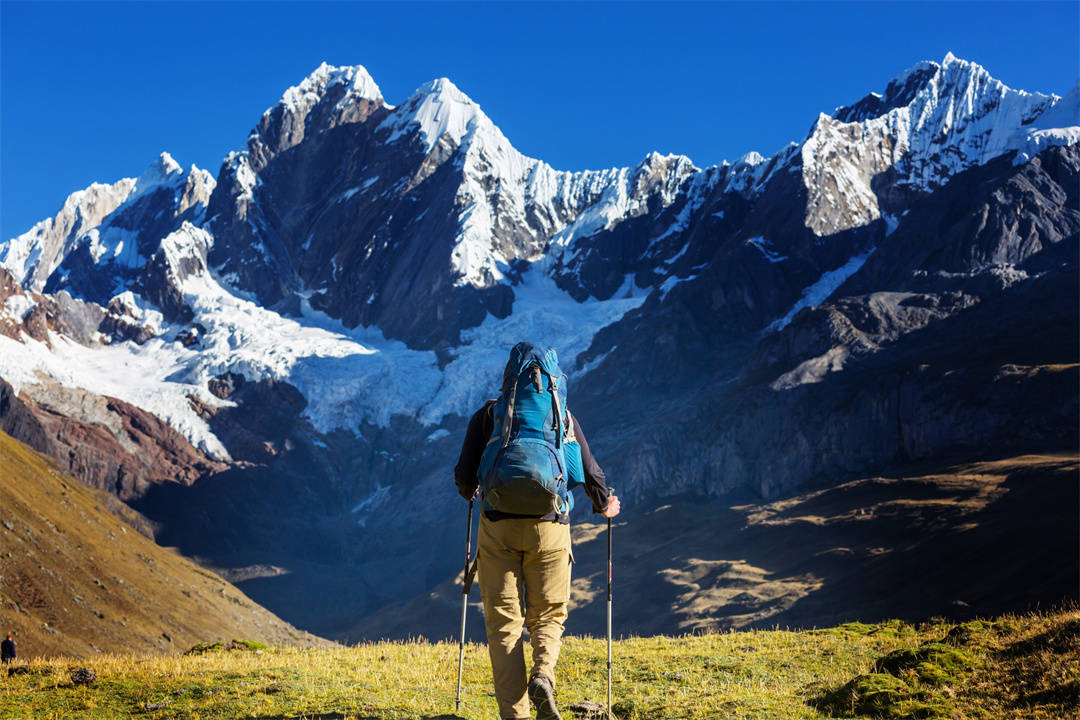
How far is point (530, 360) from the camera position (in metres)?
9.87

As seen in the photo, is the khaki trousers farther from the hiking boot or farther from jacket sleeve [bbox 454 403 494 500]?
jacket sleeve [bbox 454 403 494 500]

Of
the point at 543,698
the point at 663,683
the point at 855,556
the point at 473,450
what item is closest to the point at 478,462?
the point at 473,450

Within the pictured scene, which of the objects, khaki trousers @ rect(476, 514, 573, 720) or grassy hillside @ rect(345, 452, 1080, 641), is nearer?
khaki trousers @ rect(476, 514, 573, 720)

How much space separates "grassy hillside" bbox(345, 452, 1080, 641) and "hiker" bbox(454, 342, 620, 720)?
2655 inches

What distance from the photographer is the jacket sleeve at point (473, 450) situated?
32.6 ft

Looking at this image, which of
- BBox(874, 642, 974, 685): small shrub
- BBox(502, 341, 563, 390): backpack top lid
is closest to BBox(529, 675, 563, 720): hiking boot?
BBox(502, 341, 563, 390): backpack top lid

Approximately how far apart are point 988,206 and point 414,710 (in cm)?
17963

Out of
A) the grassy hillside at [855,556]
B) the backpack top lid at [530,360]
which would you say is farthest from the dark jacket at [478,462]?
the grassy hillside at [855,556]

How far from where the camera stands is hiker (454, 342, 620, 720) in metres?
9.27

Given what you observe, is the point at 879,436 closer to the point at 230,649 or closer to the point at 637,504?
the point at 637,504

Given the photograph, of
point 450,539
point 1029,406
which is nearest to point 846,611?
point 1029,406

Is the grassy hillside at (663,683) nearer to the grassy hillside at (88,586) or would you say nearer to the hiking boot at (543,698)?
the hiking boot at (543,698)

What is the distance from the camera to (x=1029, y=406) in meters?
110

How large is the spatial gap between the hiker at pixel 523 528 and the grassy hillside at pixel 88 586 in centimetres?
5022
